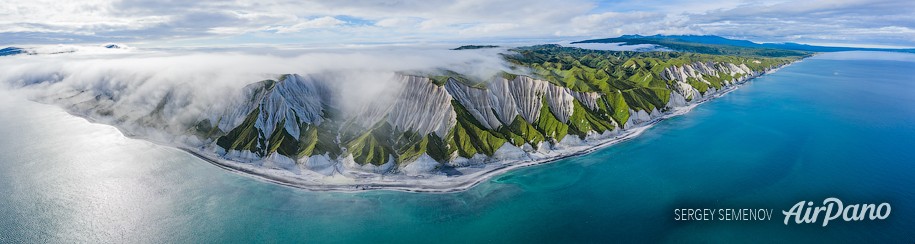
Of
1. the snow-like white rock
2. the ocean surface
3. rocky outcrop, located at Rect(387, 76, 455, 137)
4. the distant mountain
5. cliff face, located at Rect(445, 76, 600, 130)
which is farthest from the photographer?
cliff face, located at Rect(445, 76, 600, 130)

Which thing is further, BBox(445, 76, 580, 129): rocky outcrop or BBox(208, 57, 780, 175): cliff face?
BBox(445, 76, 580, 129): rocky outcrop

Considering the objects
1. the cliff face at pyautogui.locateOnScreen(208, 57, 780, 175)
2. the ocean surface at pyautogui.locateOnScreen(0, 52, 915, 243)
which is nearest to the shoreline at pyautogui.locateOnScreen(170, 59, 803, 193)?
the ocean surface at pyautogui.locateOnScreen(0, 52, 915, 243)

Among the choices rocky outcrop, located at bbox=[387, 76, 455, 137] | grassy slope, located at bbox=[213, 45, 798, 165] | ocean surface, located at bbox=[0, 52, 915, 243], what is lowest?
ocean surface, located at bbox=[0, 52, 915, 243]

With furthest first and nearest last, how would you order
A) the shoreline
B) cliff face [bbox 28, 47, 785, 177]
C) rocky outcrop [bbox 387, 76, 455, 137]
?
rocky outcrop [bbox 387, 76, 455, 137], cliff face [bbox 28, 47, 785, 177], the shoreline

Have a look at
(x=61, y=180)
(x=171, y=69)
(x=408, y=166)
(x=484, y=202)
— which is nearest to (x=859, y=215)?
(x=484, y=202)

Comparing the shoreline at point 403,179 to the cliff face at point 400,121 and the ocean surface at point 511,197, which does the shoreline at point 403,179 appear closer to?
the ocean surface at point 511,197

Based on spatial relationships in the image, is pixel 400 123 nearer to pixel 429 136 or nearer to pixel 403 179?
pixel 429 136

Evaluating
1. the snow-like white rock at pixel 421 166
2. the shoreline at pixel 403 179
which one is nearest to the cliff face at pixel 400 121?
the snow-like white rock at pixel 421 166

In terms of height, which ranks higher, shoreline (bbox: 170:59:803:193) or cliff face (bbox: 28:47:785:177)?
cliff face (bbox: 28:47:785:177)

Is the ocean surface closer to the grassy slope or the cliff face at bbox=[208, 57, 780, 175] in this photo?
the cliff face at bbox=[208, 57, 780, 175]
